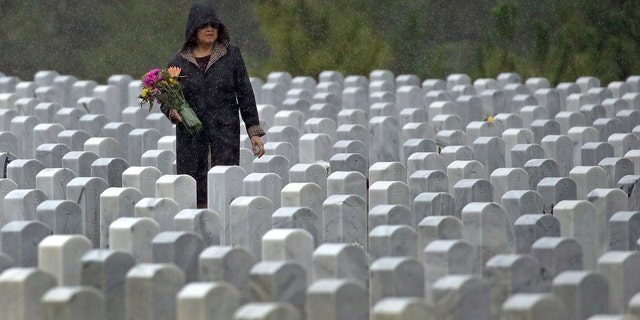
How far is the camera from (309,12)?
17531mm

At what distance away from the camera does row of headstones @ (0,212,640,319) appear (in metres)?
5.17

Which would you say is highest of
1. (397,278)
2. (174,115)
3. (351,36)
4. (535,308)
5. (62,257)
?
(351,36)

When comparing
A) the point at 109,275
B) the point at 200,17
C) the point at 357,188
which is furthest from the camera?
the point at 200,17

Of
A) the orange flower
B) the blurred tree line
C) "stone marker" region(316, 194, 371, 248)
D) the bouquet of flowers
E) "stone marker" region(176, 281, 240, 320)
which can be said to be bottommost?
"stone marker" region(176, 281, 240, 320)

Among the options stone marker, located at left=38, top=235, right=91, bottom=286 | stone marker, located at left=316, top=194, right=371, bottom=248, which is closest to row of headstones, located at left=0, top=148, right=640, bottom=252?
stone marker, located at left=316, top=194, right=371, bottom=248

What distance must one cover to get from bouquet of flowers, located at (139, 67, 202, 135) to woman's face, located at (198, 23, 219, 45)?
0.72 ft

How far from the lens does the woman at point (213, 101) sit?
815 centimetres

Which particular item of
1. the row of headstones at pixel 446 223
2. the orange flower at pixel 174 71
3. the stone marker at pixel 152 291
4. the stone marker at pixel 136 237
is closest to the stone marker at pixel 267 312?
the stone marker at pixel 152 291

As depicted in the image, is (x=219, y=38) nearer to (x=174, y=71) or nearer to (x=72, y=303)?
(x=174, y=71)

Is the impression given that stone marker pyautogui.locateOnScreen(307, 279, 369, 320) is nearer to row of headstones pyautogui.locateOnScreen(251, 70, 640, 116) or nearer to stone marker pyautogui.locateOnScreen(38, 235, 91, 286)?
stone marker pyautogui.locateOnScreen(38, 235, 91, 286)

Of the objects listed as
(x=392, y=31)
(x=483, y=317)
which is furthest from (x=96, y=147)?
(x=392, y=31)

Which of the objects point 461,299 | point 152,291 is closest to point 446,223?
point 461,299

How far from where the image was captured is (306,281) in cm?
550

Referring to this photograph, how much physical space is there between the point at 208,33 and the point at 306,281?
2814mm
